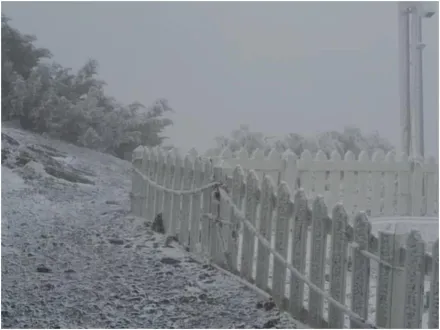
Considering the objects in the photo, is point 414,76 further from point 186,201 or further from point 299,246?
point 299,246

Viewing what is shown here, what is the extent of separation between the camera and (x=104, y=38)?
2477 millimetres

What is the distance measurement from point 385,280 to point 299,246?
386 millimetres

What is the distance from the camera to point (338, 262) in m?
1.57

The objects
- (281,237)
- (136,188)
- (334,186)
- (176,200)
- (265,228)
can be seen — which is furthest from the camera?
(334,186)

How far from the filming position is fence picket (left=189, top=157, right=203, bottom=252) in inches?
101

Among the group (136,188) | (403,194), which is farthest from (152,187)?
(403,194)

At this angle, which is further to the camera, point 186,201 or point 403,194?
point 403,194

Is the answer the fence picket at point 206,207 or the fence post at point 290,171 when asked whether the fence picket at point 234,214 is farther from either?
the fence post at point 290,171

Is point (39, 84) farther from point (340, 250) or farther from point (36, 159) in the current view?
point (340, 250)

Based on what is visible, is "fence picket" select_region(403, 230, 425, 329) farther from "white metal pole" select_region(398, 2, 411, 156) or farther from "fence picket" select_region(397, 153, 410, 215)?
"fence picket" select_region(397, 153, 410, 215)

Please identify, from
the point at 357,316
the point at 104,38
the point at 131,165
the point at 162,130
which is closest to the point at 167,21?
the point at 104,38

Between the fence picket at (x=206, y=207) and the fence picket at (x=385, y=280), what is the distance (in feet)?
3.65

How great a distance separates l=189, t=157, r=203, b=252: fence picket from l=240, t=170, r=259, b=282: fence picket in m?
0.49

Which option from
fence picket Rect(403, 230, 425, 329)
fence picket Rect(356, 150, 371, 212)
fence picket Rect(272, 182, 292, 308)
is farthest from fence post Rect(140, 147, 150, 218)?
fence picket Rect(403, 230, 425, 329)
